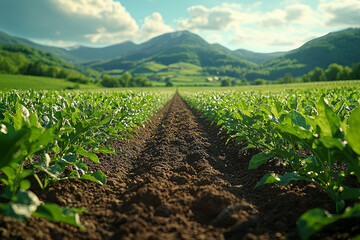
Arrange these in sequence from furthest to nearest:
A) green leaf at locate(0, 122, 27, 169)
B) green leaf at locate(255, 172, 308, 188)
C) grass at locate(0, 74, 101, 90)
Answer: grass at locate(0, 74, 101, 90) < green leaf at locate(255, 172, 308, 188) < green leaf at locate(0, 122, 27, 169)

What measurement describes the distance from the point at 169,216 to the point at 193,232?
14.3 inches

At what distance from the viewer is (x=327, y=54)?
6235 inches

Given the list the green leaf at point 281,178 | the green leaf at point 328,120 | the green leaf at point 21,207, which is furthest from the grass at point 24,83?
the green leaf at point 328,120

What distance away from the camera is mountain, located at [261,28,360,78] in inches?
5940

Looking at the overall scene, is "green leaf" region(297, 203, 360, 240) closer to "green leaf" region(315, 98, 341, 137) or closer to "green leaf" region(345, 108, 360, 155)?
"green leaf" region(345, 108, 360, 155)

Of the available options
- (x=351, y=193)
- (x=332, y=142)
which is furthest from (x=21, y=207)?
(x=351, y=193)

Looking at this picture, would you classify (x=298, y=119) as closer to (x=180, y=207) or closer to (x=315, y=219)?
(x=315, y=219)

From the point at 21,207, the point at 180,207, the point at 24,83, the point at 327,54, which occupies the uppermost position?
the point at 327,54

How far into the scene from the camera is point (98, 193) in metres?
2.99

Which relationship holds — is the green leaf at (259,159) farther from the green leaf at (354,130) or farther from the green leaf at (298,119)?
the green leaf at (354,130)

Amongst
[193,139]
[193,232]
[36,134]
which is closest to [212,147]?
[193,139]

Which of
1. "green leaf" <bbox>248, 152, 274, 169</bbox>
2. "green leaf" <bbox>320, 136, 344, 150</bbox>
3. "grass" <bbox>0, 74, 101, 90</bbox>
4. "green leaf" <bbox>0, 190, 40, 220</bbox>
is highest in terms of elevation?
"grass" <bbox>0, 74, 101, 90</bbox>

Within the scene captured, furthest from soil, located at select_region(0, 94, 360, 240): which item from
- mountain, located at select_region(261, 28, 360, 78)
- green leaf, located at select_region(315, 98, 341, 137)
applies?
mountain, located at select_region(261, 28, 360, 78)

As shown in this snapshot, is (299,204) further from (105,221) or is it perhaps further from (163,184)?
(105,221)
